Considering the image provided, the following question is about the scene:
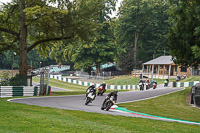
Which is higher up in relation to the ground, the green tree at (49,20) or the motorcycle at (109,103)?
the green tree at (49,20)

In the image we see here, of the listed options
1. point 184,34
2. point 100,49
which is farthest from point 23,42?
point 100,49

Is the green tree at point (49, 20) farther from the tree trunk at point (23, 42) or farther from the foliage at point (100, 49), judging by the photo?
the foliage at point (100, 49)

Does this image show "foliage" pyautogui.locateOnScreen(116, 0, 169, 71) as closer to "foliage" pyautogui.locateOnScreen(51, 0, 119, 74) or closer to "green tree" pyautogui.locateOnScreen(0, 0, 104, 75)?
"foliage" pyautogui.locateOnScreen(51, 0, 119, 74)

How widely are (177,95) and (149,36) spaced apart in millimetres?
53047

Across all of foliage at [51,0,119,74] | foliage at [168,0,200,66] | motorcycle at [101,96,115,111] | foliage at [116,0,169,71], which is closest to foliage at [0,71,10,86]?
motorcycle at [101,96,115,111]

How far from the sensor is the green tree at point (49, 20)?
25.9 meters

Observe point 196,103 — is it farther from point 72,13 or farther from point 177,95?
point 72,13

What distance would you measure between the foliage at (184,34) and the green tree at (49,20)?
24.7 ft

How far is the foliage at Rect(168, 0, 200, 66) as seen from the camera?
23.3m

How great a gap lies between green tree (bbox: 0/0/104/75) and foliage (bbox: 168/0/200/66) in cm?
753

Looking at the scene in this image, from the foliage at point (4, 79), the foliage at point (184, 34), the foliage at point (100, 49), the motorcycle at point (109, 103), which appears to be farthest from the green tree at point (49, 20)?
the foliage at point (100, 49)

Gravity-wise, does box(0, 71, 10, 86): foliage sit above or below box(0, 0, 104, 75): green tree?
below

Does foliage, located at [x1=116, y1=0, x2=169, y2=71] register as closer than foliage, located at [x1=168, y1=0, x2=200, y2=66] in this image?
No

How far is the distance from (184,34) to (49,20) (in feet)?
38.4
